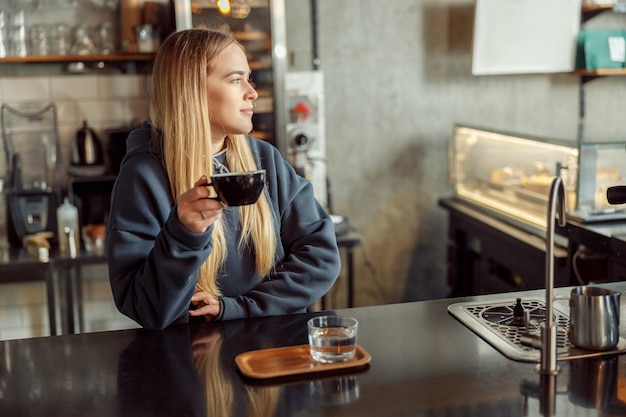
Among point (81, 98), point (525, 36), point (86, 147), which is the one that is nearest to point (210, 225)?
point (86, 147)

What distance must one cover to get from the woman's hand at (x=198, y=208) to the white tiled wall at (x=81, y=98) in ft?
8.96

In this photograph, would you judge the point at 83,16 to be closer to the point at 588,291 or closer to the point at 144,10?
the point at 144,10

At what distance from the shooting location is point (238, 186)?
1.49 metres

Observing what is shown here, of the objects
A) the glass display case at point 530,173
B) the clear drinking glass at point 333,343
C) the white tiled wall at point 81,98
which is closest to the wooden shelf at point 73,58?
the white tiled wall at point 81,98

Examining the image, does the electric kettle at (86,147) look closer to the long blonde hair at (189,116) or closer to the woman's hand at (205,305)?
the long blonde hair at (189,116)

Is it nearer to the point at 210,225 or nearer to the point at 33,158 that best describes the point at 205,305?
the point at 210,225

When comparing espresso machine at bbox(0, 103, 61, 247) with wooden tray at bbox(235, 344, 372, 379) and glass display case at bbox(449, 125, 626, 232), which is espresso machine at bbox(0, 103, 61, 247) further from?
wooden tray at bbox(235, 344, 372, 379)

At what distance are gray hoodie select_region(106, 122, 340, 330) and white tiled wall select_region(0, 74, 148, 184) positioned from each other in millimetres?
2367

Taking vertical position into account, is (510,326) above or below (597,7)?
below

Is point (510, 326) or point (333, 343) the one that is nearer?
point (333, 343)

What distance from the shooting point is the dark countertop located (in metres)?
1.32

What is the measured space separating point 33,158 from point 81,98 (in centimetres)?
42

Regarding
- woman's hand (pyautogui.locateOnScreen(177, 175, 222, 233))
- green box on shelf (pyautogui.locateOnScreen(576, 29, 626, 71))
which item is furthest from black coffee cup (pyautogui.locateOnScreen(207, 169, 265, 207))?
green box on shelf (pyautogui.locateOnScreen(576, 29, 626, 71))

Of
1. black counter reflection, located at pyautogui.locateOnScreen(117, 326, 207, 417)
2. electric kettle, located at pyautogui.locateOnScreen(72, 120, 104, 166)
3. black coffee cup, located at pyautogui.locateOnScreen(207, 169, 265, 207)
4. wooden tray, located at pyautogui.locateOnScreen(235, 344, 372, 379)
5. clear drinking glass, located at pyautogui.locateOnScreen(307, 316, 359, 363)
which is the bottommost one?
black counter reflection, located at pyautogui.locateOnScreen(117, 326, 207, 417)
